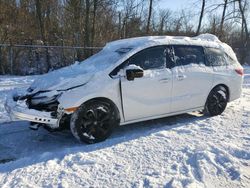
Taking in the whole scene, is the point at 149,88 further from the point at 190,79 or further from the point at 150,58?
the point at 190,79

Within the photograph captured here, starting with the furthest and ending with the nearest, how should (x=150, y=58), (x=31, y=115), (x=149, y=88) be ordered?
(x=150, y=58)
(x=149, y=88)
(x=31, y=115)

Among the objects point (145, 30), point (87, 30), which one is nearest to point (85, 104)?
point (87, 30)

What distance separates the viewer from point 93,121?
5.44 meters

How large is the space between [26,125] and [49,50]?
9935mm

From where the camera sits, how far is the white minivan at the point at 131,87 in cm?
525

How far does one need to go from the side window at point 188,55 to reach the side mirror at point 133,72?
110 cm

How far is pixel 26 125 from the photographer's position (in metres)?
6.75

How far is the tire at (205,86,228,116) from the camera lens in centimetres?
711

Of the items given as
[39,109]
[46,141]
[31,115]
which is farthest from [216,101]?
[31,115]

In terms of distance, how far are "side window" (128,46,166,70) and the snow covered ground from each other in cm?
121

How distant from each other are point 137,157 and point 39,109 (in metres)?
1.73

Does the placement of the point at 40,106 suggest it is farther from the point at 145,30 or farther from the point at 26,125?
the point at 145,30

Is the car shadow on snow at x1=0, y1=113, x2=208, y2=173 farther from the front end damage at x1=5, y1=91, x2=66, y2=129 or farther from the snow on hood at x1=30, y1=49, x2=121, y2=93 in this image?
the snow on hood at x1=30, y1=49, x2=121, y2=93

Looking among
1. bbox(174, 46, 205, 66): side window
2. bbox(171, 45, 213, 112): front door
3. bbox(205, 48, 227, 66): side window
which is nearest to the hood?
bbox(171, 45, 213, 112): front door
